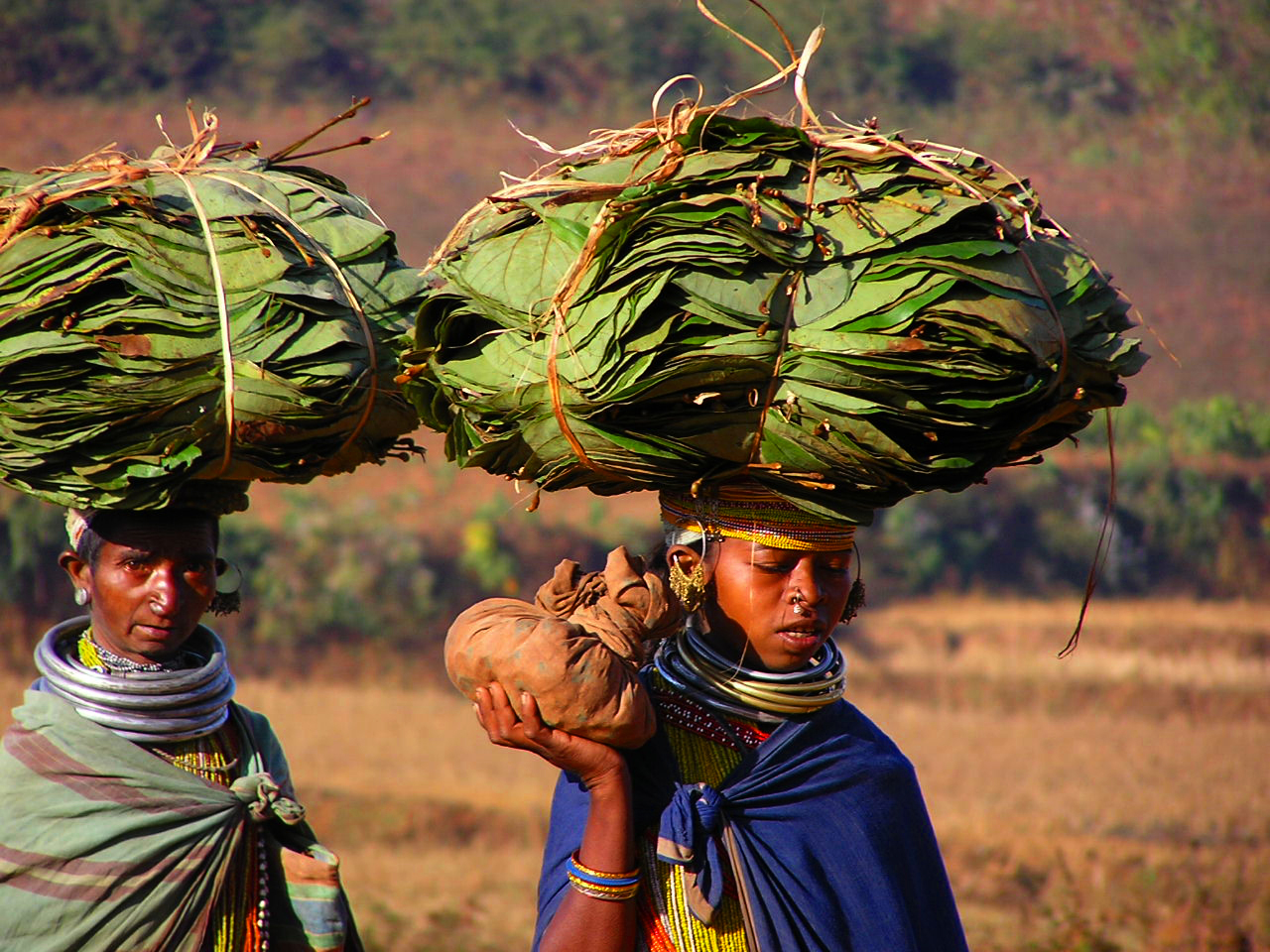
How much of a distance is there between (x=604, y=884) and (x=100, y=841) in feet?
4.02

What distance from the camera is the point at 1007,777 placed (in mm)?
10711

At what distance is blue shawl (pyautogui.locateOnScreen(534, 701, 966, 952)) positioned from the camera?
8.61 feet

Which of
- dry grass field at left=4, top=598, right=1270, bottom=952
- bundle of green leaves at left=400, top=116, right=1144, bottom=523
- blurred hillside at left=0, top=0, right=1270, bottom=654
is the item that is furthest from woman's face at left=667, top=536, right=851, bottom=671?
blurred hillside at left=0, top=0, right=1270, bottom=654

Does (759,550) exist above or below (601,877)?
above

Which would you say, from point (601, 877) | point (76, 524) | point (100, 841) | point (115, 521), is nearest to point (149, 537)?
point (115, 521)

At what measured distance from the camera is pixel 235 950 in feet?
10.2

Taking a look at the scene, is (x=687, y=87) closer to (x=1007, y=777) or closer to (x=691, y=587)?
(x=1007, y=777)

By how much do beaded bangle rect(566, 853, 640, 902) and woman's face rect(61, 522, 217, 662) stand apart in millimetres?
1208

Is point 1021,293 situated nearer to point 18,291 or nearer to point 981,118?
point 18,291

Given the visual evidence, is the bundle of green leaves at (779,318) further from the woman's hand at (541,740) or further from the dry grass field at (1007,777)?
the dry grass field at (1007,777)

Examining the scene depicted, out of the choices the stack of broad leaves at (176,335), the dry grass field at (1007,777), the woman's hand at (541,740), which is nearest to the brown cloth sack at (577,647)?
the woman's hand at (541,740)

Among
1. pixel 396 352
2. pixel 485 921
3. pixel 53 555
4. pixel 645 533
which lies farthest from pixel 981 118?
pixel 396 352

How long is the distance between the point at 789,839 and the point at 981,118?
22.1 m

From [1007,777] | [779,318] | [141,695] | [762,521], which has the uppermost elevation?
[779,318]
